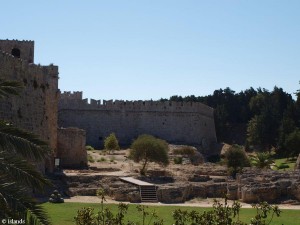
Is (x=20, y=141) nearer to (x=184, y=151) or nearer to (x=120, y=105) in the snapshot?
(x=184, y=151)

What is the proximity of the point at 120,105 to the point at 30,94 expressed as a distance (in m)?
23.9

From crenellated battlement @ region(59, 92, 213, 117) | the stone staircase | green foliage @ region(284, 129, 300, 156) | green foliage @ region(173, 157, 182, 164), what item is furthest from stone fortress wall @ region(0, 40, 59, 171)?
green foliage @ region(284, 129, 300, 156)

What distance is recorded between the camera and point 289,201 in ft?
73.1

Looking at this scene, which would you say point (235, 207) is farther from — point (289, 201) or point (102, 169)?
point (102, 169)

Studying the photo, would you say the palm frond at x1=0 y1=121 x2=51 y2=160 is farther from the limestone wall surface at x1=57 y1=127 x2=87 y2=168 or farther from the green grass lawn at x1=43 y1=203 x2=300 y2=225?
the limestone wall surface at x1=57 y1=127 x2=87 y2=168

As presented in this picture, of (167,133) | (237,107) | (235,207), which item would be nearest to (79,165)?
(167,133)

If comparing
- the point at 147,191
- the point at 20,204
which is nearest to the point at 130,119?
the point at 147,191

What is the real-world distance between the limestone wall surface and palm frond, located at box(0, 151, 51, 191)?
2214 centimetres

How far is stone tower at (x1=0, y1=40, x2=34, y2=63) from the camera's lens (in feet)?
93.2

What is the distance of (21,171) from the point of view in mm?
7406

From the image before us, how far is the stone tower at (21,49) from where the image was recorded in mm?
28403

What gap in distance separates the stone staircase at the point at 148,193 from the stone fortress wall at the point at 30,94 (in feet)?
15.2

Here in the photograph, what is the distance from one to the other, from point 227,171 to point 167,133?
16261 mm

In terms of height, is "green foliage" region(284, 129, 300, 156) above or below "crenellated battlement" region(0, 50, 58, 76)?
below
